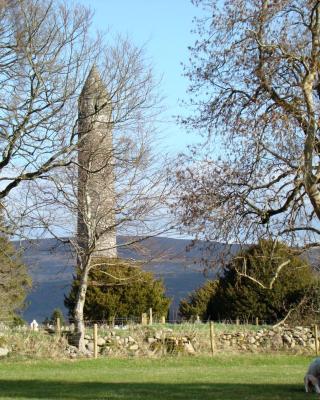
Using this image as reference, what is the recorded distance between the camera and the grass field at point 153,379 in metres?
14.4

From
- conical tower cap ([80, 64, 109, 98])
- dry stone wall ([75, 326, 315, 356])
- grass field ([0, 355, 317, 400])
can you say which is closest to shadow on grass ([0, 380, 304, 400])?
grass field ([0, 355, 317, 400])

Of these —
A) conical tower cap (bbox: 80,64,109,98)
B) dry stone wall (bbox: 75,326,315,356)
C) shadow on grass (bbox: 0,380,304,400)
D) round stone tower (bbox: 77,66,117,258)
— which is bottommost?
shadow on grass (bbox: 0,380,304,400)

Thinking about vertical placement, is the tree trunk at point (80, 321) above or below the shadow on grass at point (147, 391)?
above

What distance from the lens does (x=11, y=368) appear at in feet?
74.6

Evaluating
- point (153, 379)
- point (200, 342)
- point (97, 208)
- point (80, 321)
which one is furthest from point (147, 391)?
point (97, 208)

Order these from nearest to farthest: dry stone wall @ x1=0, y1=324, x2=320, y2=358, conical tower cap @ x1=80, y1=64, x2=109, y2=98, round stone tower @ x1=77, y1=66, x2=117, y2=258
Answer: conical tower cap @ x1=80, y1=64, x2=109, y2=98 < round stone tower @ x1=77, y1=66, x2=117, y2=258 < dry stone wall @ x1=0, y1=324, x2=320, y2=358

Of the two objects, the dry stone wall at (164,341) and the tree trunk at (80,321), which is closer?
the dry stone wall at (164,341)

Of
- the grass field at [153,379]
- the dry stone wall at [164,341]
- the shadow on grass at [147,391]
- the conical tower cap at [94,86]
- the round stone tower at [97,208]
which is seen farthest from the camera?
the dry stone wall at [164,341]

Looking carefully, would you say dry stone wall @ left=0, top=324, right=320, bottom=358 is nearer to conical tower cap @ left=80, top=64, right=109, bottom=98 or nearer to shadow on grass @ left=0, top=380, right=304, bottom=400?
shadow on grass @ left=0, top=380, right=304, bottom=400

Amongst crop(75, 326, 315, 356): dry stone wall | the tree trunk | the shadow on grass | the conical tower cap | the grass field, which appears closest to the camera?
the shadow on grass

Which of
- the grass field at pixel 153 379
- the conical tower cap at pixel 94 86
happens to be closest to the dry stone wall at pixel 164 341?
the grass field at pixel 153 379

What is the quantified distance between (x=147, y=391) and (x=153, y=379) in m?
2.92

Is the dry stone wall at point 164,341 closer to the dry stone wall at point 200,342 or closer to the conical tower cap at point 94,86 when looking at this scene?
the dry stone wall at point 200,342

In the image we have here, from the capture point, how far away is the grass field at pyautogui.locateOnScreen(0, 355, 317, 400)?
47.1ft
